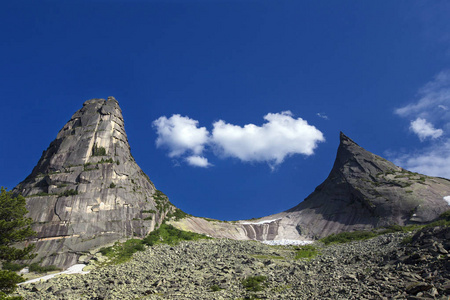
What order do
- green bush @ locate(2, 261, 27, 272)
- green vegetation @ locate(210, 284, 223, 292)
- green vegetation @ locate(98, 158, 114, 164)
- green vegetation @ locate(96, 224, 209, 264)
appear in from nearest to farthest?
green vegetation @ locate(210, 284, 223, 292)
green bush @ locate(2, 261, 27, 272)
green vegetation @ locate(96, 224, 209, 264)
green vegetation @ locate(98, 158, 114, 164)

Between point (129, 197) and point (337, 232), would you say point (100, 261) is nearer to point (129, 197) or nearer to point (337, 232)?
point (129, 197)

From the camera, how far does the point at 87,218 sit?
60.2 meters

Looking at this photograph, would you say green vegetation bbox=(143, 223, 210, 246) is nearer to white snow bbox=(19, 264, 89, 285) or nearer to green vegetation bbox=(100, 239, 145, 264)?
green vegetation bbox=(100, 239, 145, 264)

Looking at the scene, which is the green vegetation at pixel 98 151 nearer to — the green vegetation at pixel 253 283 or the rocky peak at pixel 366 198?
the green vegetation at pixel 253 283

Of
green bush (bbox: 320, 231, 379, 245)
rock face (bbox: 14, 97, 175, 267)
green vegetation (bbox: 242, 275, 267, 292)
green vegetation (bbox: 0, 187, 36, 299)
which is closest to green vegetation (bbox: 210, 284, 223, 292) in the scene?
green vegetation (bbox: 242, 275, 267, 292)

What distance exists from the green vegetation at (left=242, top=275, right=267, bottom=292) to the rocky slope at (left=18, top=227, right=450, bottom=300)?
44 centimetres

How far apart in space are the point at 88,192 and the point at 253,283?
42.1m

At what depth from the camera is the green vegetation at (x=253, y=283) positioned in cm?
3572

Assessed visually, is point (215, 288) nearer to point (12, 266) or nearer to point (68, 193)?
point (12, 266)

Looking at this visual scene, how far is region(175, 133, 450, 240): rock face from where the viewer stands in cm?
8406

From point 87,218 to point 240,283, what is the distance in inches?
1409

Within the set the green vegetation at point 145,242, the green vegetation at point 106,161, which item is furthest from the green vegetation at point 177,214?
the green vegetation at point 106,161

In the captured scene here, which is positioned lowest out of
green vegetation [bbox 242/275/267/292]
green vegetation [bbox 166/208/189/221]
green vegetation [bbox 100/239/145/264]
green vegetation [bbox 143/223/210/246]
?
green vegetation [bbox 242/275/267/292]

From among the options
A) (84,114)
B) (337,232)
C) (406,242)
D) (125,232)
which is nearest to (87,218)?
(125,232)
